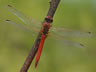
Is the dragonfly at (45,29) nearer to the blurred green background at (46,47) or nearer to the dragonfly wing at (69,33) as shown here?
the dragonfly wing at (69,33)

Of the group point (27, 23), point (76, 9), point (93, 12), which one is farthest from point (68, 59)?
point (27, 23)

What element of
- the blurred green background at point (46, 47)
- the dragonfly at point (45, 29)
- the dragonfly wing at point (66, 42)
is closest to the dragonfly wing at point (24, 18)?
the dragonfly at point (45, 29)

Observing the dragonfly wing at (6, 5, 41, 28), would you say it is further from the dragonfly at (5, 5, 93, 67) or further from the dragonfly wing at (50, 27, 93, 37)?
the dragonfly wing at (50, 27, 93, 37)

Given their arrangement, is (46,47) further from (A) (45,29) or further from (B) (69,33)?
(A) (45,29)

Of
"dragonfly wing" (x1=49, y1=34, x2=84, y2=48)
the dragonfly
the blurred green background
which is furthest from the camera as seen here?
the blurred green background

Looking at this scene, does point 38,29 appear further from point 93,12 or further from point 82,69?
point 93,12

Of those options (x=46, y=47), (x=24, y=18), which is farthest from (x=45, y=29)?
(x=46, y=47)

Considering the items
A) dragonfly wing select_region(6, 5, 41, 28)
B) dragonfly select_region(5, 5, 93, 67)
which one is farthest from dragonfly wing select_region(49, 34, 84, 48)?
dragonfly wing select_region(6, 5, 41, 28)

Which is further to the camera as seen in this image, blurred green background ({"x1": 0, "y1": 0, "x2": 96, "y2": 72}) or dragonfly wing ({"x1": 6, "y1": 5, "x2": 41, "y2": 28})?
blurred green background ({"x1": 0, "y1": 0, "x2": 96, "y2": 72})
